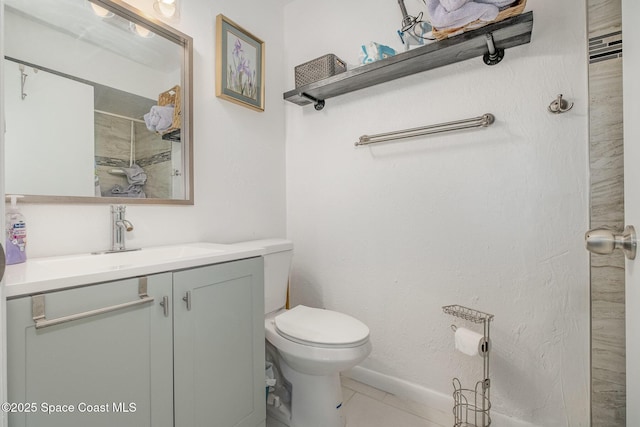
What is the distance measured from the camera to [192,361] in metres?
1.01

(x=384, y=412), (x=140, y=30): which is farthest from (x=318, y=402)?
(x=140, y=30)

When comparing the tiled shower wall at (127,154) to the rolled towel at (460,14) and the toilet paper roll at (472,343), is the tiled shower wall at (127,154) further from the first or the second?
the toilet paper roll at (472,343)

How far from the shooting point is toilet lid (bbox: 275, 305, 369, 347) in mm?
1227

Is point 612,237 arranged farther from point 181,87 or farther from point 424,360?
point 181,87

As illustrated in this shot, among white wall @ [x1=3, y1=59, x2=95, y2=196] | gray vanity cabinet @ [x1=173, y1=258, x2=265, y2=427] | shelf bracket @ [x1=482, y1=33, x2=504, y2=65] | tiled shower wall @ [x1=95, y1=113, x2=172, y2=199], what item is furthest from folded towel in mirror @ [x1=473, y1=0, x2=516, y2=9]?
white wall @ [x1=3, y1=59, x2=95, y2=196]

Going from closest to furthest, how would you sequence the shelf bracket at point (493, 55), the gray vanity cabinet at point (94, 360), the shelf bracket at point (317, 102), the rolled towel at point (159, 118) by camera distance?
1. the gray vanity cabinet at point (94, 360)
2. the shelf bracket at point (493, 55)
3. the rolled towel at point (159, 118)
4. the shelf bracket at point (317, 102)

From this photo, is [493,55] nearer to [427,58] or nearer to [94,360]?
[427,58]

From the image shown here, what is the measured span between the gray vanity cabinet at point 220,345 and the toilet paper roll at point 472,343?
2.87ft

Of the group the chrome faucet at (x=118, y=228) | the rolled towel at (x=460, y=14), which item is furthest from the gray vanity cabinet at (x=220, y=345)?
the rolled towel at (x=460, y=14)

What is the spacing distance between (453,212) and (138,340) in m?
1.40

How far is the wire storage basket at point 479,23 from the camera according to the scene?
1.10 metres

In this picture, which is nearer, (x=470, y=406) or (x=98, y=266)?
(x=98, y=266)

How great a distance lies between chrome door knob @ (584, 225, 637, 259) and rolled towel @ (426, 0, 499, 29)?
945 millimetres

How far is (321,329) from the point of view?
52.0 inches
